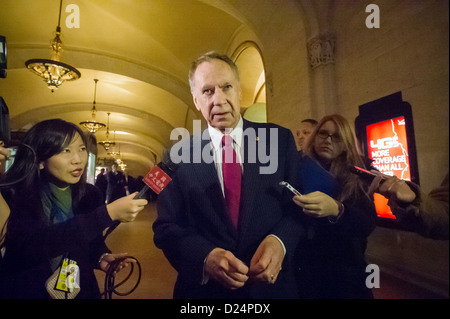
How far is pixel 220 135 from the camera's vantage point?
99 cm

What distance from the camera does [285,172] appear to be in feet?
3.21

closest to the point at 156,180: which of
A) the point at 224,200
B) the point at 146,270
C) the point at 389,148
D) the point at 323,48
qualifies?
Answer: the point at 224,200

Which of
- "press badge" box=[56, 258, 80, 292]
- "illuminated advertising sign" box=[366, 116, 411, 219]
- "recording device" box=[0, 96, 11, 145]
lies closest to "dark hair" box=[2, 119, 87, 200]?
"recording device" box=[0, 96, 11, 145]

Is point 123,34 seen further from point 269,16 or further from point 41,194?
point 41,194

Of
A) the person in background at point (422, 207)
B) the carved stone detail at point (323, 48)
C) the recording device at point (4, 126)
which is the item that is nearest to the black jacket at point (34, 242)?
the recording device at point (4, 126)

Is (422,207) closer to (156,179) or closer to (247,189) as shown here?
(247,189)

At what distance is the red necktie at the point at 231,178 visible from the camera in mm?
925

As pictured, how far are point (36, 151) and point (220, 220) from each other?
32.5 inches

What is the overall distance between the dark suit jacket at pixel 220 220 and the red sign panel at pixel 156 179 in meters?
0.09

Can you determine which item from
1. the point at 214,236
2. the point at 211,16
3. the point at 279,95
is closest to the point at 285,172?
the point at 214,236

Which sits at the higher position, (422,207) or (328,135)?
(328,135)

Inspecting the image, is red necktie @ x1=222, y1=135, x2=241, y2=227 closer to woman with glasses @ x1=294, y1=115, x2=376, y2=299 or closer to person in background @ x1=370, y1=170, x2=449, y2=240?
woman with glasses @ x1=294, y1=115, x2=376, y2=299

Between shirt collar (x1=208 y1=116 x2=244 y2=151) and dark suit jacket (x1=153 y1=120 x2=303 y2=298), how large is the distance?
0.04 metres

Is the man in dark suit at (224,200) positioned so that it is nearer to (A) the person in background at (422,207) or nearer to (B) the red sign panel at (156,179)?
(B) the red sign panel at (156,179)
